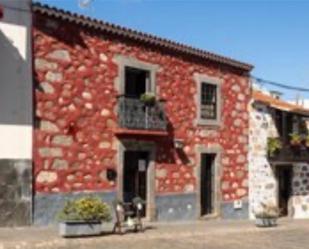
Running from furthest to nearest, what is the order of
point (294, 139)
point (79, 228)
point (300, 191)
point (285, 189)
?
1. point (300, 191)
2. point (285, 189)
3. point (294, 139)
4. point (79, 228)

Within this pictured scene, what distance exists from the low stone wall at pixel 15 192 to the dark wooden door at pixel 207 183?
7650 mm

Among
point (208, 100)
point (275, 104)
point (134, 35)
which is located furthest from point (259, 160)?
point (134, 35)

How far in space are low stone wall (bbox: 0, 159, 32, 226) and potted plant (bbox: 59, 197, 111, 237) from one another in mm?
1764

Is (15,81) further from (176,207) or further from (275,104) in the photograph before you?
(275,104)

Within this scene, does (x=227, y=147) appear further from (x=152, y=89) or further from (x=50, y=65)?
(x=50, y=65)

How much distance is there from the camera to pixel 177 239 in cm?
1530

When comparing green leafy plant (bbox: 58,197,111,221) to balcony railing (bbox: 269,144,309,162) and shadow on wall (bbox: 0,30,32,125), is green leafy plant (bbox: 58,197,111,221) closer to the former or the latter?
Result: shadow on wall (bbox: 0,30,32,125)

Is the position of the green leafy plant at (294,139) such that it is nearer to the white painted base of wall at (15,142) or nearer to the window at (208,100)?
the window at (208,100)

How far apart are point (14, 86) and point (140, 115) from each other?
444 centimetres

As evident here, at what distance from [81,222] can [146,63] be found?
6.58 m

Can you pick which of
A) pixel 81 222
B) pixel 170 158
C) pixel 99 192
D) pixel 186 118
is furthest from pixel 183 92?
pixel 81 222

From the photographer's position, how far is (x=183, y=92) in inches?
819

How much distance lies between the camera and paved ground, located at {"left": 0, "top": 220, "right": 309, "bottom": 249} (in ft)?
44.3

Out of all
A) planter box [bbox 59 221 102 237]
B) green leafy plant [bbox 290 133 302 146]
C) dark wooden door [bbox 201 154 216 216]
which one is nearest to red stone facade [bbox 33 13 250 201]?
dark wooden door [bbox 201 154 216 216]
